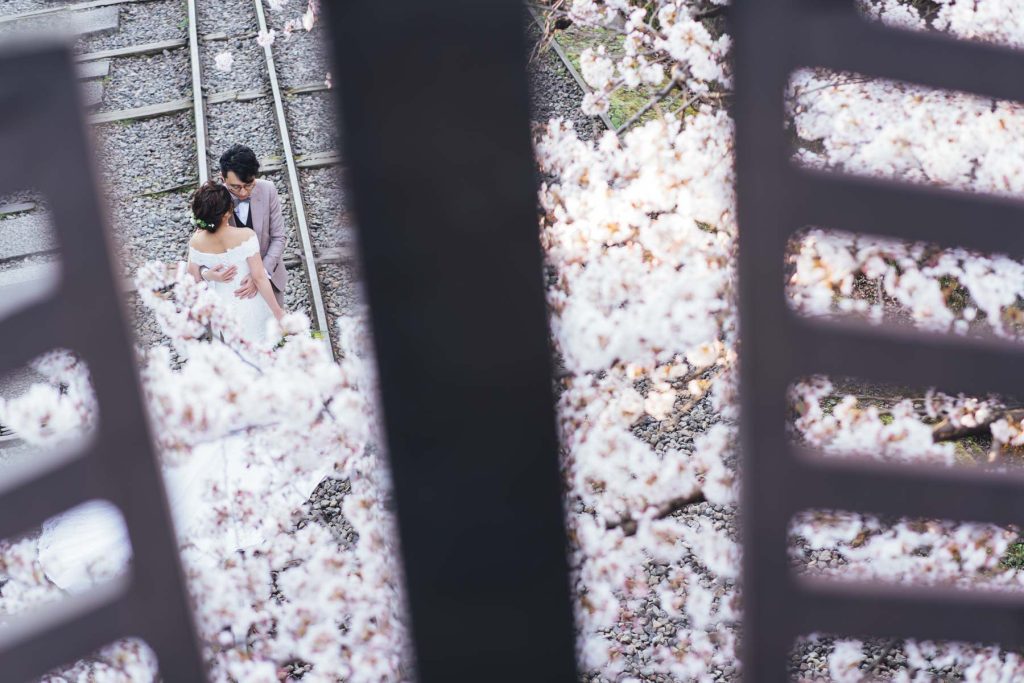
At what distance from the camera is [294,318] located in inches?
109

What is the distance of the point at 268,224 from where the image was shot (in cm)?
475

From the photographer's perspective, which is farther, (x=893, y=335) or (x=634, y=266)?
(x=634, y=266)

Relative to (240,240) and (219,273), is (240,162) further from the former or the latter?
(219,273)

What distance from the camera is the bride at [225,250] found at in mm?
4230

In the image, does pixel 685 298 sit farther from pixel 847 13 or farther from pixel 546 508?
pixel 546 508

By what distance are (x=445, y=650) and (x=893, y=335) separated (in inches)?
36.8

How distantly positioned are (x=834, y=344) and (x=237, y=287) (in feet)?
12.3

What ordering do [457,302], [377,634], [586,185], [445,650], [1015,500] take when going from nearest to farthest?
[457,302] < [445,650] < [1015,500] < [377,634] < [586,185]

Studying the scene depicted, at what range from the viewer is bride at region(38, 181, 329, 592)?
253cm

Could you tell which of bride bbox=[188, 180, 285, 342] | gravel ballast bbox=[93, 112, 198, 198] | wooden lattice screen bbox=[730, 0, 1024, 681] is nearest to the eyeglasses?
bride bbox=[188, 180, 285, 342]

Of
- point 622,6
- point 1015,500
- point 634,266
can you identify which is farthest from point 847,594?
point 622,6

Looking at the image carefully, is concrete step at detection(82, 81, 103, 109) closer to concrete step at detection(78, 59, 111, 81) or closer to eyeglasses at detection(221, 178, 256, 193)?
concrete step at detection(78, 59, 111, 81)

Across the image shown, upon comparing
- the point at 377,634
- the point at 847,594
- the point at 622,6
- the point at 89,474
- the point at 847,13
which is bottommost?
the point at 377,634

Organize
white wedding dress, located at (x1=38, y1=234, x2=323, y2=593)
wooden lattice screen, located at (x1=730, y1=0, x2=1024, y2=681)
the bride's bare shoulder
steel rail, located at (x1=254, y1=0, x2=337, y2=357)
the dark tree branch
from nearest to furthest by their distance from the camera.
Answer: wooden lattice screen, located at (x1=730, y1=0, x2=1024, y2=681)
the dark tree branch
white wedding dress, located at (x1=38, y1=234, x2=323, y2=593)
the bride's bare shoulder
steel rail, located at (x1=254, y1=0, x2=337, y2=357)
